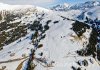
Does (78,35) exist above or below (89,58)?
above

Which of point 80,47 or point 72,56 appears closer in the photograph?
point 72,56

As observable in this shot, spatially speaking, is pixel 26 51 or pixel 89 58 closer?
pixel 89 58

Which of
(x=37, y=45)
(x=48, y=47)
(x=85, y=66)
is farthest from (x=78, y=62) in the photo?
(x=37, y=45)

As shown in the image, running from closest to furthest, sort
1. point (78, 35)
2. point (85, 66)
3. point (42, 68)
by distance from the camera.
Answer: point (42, 68) < point (85, 66) < point (78, 35)

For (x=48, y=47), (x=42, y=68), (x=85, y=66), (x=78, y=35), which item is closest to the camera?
(x=42, y=68)

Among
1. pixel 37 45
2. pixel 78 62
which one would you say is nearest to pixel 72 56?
pixel 78 62

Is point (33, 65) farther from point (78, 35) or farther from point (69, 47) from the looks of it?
point (78, 35)

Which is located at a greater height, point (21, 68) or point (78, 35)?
point (78, 35)

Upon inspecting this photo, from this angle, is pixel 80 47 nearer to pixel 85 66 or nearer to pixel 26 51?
pixel 85 66

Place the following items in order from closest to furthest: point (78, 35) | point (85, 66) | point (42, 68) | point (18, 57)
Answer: point (42, 68), point (85, 66), point (18, 57), point (78, 35)
